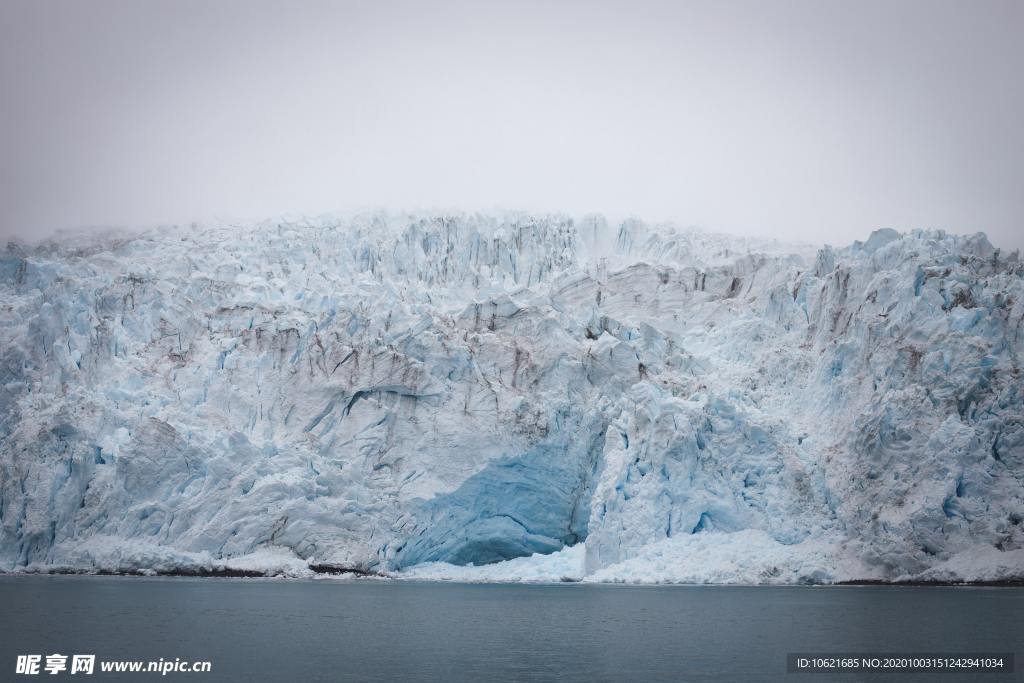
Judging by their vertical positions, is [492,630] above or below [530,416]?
below

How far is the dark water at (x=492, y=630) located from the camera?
1315 cm

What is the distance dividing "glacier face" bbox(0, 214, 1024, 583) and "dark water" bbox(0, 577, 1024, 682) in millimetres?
1549

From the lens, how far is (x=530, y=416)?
89.6 ft

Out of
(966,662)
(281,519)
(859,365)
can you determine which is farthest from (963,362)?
(281,519)

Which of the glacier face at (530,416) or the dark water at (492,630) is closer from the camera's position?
the dark water at (492,630)

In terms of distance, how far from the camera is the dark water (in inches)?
518

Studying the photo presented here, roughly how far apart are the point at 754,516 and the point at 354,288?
540 inches

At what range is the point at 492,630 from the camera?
1705 cm

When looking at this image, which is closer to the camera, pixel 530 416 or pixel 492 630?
pixel 492 630

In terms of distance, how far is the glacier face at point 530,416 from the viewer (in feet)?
77.6

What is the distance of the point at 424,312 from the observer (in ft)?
95.9

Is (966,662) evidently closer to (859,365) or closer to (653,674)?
(653,674)

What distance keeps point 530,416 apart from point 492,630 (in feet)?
35.0

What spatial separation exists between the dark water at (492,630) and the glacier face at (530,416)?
155cm
